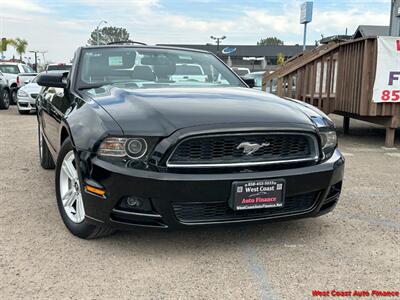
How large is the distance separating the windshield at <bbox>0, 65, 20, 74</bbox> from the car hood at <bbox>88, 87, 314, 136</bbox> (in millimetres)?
16115

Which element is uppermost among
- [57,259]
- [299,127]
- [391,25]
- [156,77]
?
[391,25]

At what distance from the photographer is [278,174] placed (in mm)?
2889

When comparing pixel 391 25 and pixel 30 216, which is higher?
pixel 391 25

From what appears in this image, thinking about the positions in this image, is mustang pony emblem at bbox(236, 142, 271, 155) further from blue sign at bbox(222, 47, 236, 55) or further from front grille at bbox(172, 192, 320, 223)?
blue sign at bbox(222, 47, 236, 55)

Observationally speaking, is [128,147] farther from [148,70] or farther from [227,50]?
[227,50]

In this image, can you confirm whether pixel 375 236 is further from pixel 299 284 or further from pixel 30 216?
pixel 30 216

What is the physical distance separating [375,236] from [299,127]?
1198mm

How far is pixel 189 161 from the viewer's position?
2.75m

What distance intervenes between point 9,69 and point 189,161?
691 inches

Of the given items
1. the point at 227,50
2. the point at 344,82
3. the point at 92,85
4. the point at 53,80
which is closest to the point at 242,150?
the point at 92,85

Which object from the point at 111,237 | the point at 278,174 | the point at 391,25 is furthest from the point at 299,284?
the point at 391,25

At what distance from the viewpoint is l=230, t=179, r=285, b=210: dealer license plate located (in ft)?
9.13

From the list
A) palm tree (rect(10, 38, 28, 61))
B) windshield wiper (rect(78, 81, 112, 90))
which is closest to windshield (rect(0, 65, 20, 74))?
windshield wiper (rect(78, 81, 112, 90))

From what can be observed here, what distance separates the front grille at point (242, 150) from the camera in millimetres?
2752
